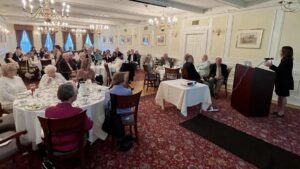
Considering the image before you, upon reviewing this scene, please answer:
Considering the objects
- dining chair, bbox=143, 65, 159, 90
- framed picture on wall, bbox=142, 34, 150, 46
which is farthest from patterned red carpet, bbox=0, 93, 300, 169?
framed picture on wall, bbox=142, 34, 150, 46

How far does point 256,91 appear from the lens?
11.7ft

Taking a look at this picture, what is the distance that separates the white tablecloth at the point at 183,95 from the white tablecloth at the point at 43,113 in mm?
1557

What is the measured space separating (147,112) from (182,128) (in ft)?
3.16

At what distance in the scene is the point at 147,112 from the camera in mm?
3840

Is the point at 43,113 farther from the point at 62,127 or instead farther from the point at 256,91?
the point at 256,91

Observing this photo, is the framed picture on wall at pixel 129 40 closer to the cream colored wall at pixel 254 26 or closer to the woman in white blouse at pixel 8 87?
the cream colored wall at pixel 254 26

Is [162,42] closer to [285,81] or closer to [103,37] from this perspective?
[285,81]

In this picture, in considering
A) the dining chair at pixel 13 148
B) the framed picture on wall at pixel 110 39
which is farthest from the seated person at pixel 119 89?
the framed picture on wall at pixel 110 39

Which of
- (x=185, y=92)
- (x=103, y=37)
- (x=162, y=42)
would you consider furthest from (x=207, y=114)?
(x=103, y=37)

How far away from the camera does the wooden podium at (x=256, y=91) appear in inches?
139

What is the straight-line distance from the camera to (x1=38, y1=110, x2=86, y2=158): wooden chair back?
157 centimetres

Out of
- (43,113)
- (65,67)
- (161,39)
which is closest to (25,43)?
(161,39)

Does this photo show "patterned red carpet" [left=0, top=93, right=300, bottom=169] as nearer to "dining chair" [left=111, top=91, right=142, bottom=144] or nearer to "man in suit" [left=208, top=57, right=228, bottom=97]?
"dining chair" [left=111, top=91, right=142, bottom=144]

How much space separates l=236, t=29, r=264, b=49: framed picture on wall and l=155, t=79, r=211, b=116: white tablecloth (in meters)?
2.80
